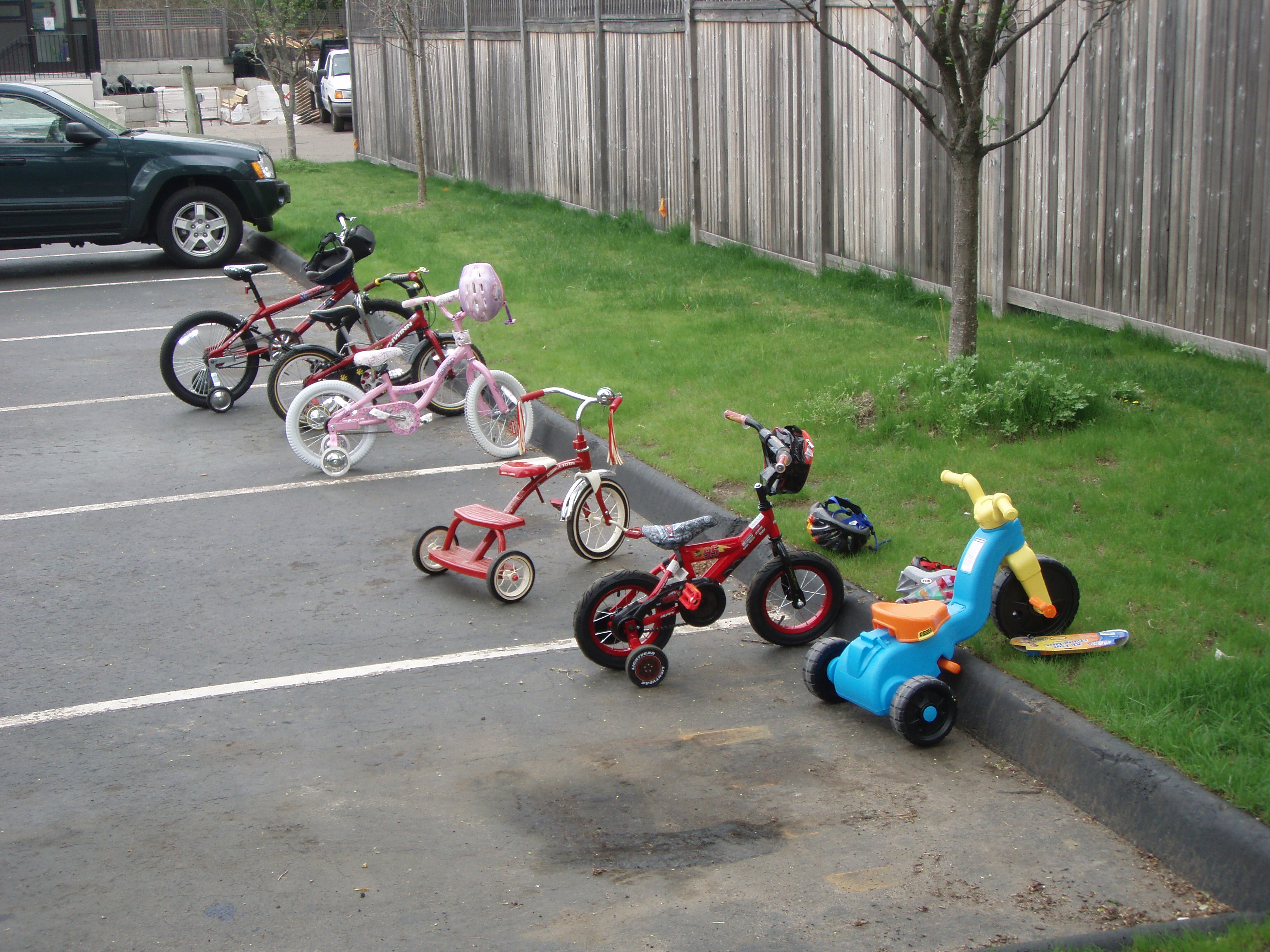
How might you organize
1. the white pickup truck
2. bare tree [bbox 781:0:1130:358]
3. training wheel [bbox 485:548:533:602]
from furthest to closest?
the white pickup truck, bare tree [bbox 781:0:1130:358], training wheel [bbox 485:548:533:602]

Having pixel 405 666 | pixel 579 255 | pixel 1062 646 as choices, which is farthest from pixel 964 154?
pixel 579 255

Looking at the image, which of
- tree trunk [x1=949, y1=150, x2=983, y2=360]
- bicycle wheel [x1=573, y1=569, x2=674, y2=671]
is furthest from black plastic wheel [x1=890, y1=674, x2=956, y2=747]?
tree trunk [x1=949, y1=150, x2=983, y2=360]

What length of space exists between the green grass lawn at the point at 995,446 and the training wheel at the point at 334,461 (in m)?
1.54

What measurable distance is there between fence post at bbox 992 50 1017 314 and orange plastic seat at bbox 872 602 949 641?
590cm

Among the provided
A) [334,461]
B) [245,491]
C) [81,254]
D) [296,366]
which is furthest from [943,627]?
[81,254]

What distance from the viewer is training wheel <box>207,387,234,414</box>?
9.23m

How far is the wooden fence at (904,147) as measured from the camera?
796cm

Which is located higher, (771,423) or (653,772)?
(771,423)

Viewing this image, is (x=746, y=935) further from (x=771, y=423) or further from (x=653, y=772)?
(x=771, y=423)

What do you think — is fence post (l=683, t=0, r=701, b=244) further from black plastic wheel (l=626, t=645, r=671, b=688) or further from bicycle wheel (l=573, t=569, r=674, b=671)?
black plastic wheel (l=626, t=645, r=671, b=688)

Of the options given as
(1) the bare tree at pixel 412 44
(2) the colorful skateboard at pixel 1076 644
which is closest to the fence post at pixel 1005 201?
(2) the colorful skateboard at pixel 1076 644

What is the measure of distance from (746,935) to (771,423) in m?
4.30

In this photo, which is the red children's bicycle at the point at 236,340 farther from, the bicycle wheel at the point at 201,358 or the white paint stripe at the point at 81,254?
the white paint stripe at the point at 81,254

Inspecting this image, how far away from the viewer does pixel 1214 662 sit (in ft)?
14.1
